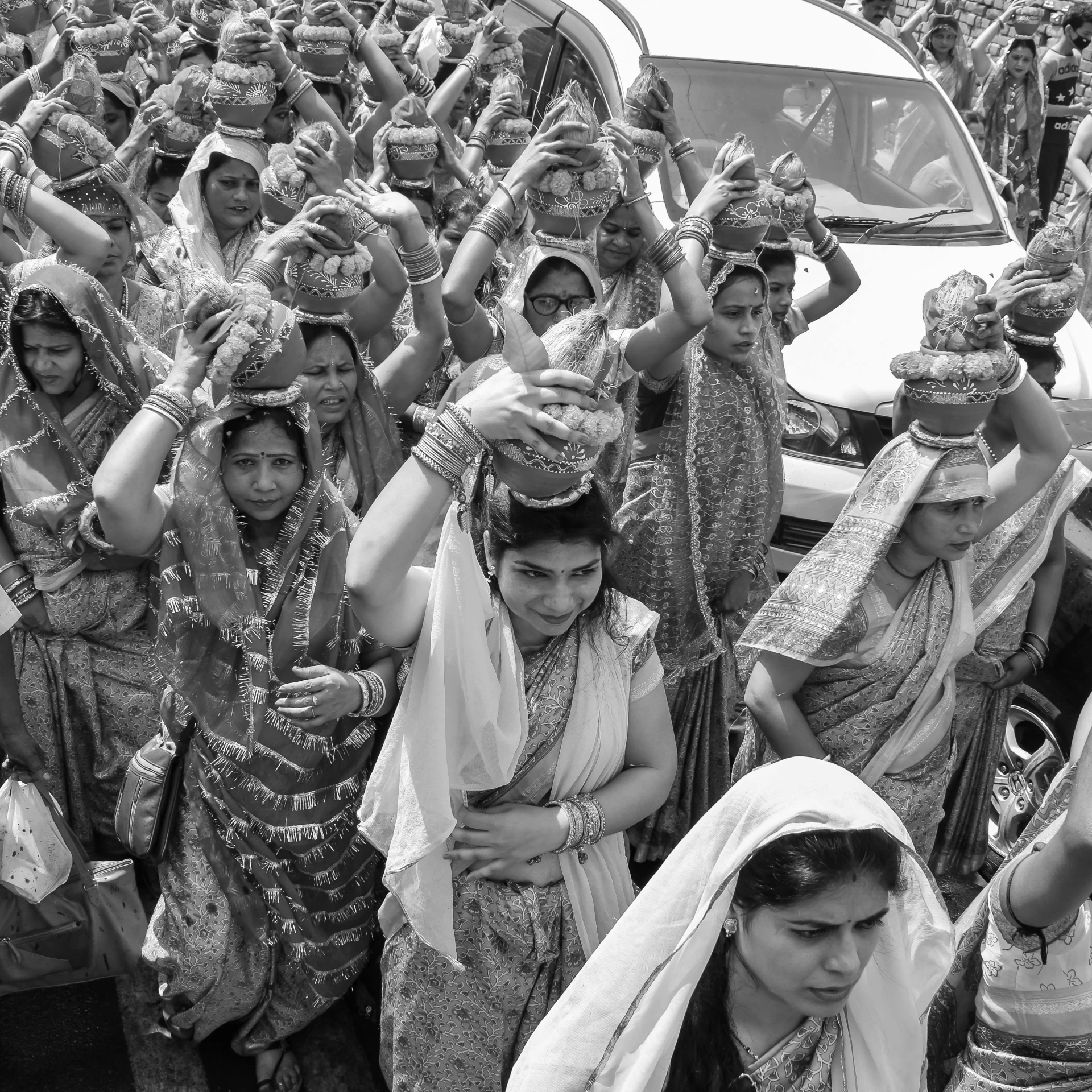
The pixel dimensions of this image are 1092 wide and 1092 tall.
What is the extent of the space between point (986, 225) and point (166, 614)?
4.64 metres

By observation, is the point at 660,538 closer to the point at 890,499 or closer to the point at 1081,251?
the point at 890,499

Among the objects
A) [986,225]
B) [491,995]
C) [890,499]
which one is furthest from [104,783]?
[986,225]

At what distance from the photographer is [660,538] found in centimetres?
404

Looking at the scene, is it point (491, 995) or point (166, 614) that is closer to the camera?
point (491, 995)

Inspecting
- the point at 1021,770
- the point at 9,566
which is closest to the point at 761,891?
the point at 9,566

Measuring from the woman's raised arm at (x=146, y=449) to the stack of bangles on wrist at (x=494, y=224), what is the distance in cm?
92

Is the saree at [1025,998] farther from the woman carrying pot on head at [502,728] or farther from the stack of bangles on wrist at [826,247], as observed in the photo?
the stack of bangles on wrist at [826,247]

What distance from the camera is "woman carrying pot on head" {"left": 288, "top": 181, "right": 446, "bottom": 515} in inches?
138

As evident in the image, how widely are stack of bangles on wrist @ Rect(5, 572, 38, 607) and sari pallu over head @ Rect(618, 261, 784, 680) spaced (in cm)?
168

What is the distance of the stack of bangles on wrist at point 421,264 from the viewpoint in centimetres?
374

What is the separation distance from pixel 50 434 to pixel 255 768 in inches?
45.9

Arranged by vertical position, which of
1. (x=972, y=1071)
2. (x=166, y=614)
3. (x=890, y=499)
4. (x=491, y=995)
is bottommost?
(x=491, y=995)

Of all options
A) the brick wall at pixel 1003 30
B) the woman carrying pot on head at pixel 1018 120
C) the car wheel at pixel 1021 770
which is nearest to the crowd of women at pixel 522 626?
the car wheel at pixel 1021 770

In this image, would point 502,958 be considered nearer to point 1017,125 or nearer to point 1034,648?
point 1034,648
